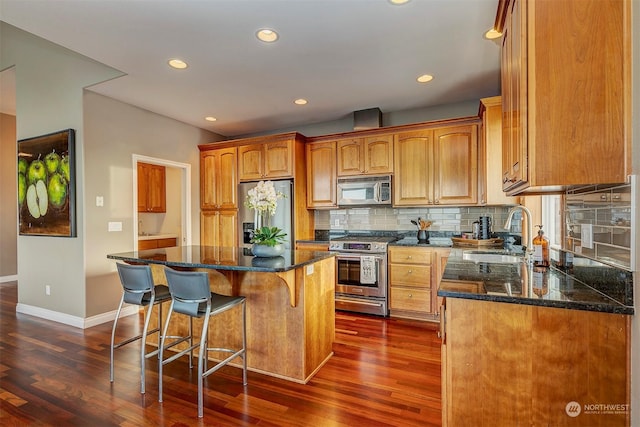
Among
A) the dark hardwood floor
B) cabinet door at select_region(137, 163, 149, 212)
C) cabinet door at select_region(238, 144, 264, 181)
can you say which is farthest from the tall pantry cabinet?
the dark hardwood floor

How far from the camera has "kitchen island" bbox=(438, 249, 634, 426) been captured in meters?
1.12

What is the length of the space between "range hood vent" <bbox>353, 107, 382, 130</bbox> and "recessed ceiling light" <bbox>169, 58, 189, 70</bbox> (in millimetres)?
2164

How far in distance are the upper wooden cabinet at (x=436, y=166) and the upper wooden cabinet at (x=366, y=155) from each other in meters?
0.12

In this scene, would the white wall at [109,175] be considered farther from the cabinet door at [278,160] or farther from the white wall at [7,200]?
the white wall at [7,200]

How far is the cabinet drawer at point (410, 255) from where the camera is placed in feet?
11.5

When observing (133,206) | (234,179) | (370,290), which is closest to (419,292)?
(370,290)

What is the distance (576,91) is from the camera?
46.3 inches

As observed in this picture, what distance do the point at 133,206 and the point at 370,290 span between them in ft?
10.4

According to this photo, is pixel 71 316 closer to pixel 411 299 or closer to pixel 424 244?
pixel 411 299

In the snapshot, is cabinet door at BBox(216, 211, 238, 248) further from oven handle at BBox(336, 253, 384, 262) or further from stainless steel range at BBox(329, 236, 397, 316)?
oven handle at BBox(336, 253, 384, 262)

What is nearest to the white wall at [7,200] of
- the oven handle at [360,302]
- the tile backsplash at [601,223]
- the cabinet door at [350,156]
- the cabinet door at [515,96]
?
the cabinet door at [350,156]

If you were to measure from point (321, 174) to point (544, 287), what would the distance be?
10.7 feet

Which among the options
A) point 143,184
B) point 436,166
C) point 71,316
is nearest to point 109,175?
point 71,316

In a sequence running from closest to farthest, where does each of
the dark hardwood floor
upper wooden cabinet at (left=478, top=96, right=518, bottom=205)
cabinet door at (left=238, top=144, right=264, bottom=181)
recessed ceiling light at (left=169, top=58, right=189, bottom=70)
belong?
the dark hardwood floor
recessed ceiling light at (left=169, top=58, right=189, bottom=70)
upper wooden cabinet at (left=478, top=96, right=518, bottom=205)
cabinet door at (left=238, top=144, right=264, bottom=181)
